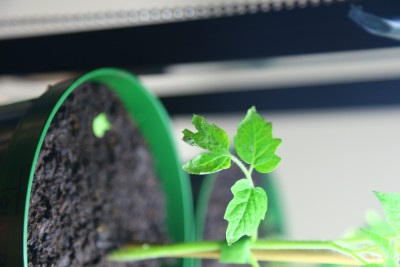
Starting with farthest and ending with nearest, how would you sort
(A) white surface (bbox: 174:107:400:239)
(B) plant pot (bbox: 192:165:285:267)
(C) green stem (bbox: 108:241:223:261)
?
(A) white surface (bbox: 174:107:400:239)
(B) plant pot (bbox: 192:165:285:267)
(C) green stem (bbox: 108:241:223:261)

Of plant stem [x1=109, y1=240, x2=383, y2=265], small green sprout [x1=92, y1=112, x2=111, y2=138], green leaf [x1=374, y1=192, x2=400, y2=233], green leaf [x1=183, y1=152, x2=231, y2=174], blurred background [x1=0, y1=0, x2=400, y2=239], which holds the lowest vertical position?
plant stem [x1=109, y1=240, x2=383, y2=265]

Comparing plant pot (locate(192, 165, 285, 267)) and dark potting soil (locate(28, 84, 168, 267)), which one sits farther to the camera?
plant pot (locate(192, 165, 285, 267))

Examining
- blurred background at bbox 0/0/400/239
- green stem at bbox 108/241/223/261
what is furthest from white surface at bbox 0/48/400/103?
green stem at bbox 108/241/223/261

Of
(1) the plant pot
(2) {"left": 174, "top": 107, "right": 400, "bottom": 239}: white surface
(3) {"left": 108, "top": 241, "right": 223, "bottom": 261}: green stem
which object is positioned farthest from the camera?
(2) {"left": 174, "top": 107, "right": 400, "bottom": 239}: white surface

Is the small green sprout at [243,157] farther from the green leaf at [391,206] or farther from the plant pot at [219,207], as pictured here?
the plant pot at [219,207]

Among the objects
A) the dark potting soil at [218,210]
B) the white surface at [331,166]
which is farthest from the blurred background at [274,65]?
the dark potting soil at [218,210]

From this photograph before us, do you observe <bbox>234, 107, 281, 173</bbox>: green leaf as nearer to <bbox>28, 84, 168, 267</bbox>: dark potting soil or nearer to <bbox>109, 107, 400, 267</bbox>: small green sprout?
<bbox>109, 107, 400, 267</bbox>: small green sprout

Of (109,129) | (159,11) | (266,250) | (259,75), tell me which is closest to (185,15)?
(159,11)
